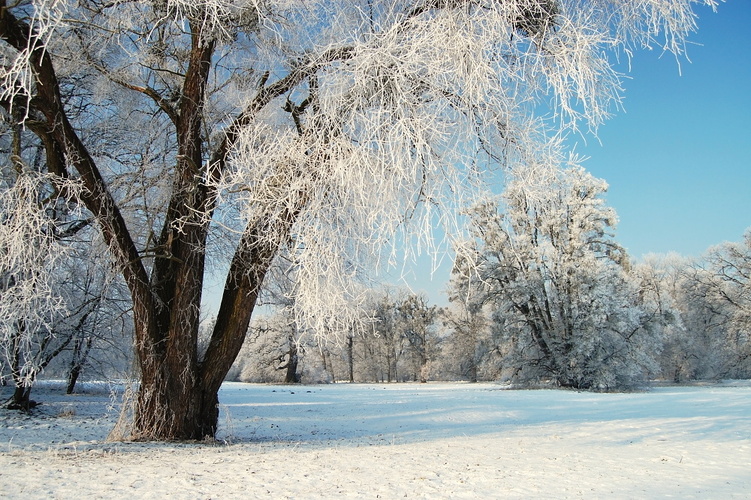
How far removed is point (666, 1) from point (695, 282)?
3150 centimetres

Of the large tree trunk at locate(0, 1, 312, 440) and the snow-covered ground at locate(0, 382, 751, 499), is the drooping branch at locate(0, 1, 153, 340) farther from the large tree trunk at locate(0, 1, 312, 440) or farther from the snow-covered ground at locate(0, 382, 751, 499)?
the snow-covered ground at locate(0, 382, 751, 499)

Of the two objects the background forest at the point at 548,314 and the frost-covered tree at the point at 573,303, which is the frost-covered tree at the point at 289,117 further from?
Answer: the frost-covered tree at the point at 573,303

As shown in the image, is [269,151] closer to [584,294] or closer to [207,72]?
[207,72]

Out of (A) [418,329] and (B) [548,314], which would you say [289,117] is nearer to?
(B) [548,314]

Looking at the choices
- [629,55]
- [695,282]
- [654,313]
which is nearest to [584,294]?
[654,313]

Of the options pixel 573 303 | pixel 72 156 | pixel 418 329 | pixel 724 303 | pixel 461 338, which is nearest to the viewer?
pixel 72 156

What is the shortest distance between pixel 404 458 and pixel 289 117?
15.9 feet

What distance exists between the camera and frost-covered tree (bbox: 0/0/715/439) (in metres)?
5.39

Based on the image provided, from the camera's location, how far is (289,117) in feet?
25.3

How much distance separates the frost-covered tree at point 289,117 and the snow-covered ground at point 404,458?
1.61 m

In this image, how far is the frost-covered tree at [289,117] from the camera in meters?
5.39

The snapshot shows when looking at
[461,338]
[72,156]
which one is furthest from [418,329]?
[72,156]

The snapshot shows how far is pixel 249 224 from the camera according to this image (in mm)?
5918

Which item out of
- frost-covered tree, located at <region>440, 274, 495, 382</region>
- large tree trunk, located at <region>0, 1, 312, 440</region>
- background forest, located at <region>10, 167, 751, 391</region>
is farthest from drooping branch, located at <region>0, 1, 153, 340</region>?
frost-covered tree, located at <region>440, 274, 495, 382</region>
